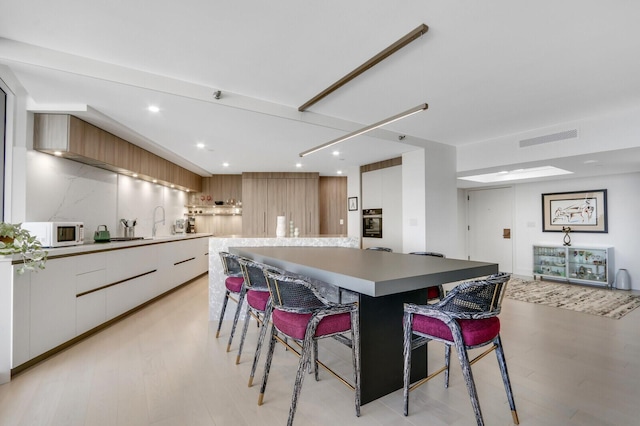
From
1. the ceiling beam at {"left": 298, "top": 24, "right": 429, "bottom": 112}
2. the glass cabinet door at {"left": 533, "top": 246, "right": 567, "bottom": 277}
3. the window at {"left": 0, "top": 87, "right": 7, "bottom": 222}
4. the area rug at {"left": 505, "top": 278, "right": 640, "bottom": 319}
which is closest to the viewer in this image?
the ceiling beam at {"left": 298, "top": 24, "right": 429, "bottom": 112}

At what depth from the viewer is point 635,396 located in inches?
83.7

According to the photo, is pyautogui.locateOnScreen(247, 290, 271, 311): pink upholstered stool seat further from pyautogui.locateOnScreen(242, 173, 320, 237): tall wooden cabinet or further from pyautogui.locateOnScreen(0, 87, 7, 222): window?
pyautogui.locateOnScreen(242, 173, 320, 237): tall wooden cabinet

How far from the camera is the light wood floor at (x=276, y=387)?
190 centimetres

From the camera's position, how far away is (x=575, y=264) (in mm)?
6125

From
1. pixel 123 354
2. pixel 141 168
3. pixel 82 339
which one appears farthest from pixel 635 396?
pixel 141 168

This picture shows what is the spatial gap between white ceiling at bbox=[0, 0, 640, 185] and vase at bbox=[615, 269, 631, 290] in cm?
291

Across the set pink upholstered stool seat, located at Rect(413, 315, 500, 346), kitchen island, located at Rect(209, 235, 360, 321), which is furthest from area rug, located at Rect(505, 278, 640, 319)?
pink upholstered stool seat, located at Rect(413, 315, 500, 346)

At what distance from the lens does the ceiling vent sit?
3.92 meters

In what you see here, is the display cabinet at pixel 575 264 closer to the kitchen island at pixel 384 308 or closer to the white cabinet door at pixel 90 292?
the kitchen island at pixel 384 308

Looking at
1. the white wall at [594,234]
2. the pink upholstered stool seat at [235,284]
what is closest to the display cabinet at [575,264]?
the white wall at [594,234]

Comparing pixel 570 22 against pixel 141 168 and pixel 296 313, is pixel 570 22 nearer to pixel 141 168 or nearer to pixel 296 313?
pixel 296 313

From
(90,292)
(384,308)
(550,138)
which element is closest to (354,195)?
(550,138)

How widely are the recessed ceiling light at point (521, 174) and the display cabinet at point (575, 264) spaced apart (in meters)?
1.61

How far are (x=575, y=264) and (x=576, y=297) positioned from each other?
153cm
